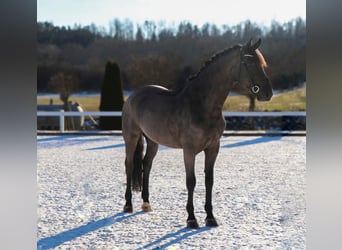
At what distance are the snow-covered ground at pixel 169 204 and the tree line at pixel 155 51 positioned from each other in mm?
4417

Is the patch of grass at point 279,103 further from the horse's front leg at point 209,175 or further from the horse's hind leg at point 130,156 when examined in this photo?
the horse's front leg at point 209,175

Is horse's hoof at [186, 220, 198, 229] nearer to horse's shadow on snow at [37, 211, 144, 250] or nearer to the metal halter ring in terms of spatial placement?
horse's shadow on snow at [37, 211, 144, 250]

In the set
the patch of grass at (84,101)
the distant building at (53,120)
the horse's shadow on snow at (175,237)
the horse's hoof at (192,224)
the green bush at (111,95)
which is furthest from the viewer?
the patch of grass at (84,101)

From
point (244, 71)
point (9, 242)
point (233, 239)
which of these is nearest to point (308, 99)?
point (9, 242)

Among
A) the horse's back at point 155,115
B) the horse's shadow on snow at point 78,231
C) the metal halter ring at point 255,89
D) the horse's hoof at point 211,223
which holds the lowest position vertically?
the horse's shadow on snow at point 78,231

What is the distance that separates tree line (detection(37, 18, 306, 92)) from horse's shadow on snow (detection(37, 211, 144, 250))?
21.9 ft

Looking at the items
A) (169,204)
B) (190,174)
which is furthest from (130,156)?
(190,174)

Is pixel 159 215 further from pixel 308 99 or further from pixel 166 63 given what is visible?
pixel 166 63

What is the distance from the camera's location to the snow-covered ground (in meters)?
2.39

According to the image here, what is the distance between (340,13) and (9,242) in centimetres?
124

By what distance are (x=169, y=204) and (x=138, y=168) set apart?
16.7 inches

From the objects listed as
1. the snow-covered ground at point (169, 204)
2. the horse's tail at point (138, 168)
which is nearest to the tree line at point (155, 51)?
the snow-covered ground at point (169, 204)

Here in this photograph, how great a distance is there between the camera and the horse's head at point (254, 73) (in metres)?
2.33

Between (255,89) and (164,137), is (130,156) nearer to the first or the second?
(164,137)
